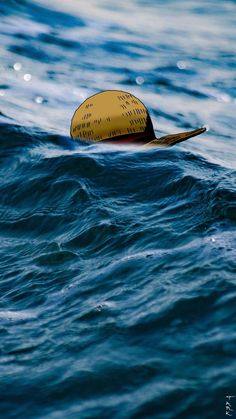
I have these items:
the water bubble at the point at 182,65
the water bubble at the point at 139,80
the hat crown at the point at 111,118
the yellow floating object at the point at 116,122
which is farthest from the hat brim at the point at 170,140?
the water bubble at the point at 182,65

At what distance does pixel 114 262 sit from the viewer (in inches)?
214

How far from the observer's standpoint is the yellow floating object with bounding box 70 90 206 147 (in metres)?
8.22

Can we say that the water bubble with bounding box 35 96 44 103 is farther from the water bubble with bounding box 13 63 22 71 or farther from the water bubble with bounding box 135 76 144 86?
the water bubble with bounding box 135 76 144 86

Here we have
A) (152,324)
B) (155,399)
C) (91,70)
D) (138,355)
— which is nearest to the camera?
(155,399)

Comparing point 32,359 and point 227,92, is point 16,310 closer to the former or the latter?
point 32,359

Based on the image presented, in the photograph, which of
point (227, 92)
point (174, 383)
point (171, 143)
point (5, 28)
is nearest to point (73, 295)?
point (174, 383)

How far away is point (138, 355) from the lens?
4.10 meters

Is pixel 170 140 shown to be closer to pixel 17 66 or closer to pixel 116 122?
pixel 116 122

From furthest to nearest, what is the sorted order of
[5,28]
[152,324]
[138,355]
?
[5,28] < [152,324] < [138,355]

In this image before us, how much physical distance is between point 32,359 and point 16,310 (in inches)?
33.0

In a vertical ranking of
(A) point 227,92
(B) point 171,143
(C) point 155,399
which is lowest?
(C) point 155,399

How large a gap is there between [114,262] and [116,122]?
303 cm
